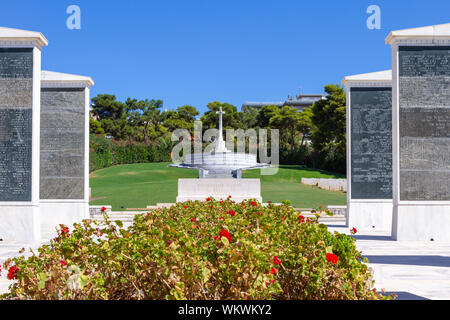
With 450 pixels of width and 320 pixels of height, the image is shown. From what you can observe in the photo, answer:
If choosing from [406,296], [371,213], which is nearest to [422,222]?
[371,213]

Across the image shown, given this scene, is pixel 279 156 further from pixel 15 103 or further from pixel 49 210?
pixel 15 103

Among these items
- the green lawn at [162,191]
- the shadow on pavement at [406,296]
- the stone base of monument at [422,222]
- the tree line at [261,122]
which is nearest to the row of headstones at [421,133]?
the stone base of monument at [422,222]

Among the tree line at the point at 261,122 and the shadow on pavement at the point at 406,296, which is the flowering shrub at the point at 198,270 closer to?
the shadow on pavement at the point at 406,296

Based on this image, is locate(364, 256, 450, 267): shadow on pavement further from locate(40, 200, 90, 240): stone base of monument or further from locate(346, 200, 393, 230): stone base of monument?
locate(40, 200, 90, 240): stone base of monument

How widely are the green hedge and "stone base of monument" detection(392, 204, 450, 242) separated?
Result: 103 ft

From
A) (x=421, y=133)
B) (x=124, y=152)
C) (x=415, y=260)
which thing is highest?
(x=124, y=152)

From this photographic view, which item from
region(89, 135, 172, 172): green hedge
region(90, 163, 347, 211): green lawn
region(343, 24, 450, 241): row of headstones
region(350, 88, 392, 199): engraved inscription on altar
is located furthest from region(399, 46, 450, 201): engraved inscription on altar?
region(89, 135, 172, 172): green hedge

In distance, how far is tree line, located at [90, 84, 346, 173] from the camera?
38875mm

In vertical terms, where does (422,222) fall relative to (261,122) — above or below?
below

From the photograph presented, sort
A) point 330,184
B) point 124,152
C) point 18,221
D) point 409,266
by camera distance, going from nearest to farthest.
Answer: point 409,266, point 18,221, point 330,184, point 124,152

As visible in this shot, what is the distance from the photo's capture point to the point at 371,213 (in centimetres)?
1370

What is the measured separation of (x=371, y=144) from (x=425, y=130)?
3.06m

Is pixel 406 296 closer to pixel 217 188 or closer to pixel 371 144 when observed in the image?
pixel 371 144

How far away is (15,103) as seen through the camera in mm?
10406
